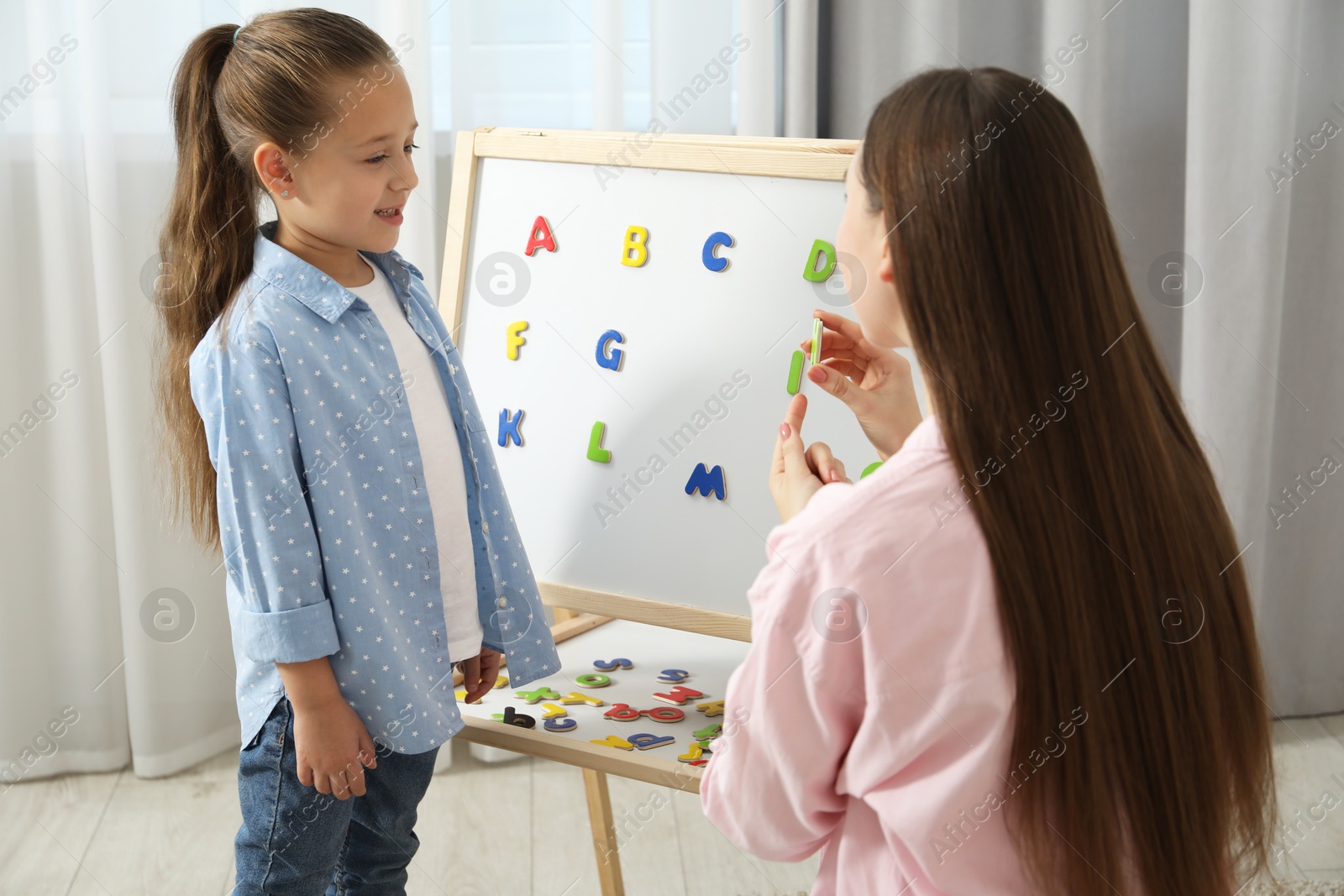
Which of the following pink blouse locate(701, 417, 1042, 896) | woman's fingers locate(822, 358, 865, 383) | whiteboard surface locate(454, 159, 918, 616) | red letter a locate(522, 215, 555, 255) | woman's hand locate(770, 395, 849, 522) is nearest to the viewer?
pink blouse locate(701, 417, 1042, 896)

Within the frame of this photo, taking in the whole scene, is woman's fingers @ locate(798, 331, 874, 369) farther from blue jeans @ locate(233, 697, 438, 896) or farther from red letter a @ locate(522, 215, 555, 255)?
blue jeans @ locate(233, 697, 438, 896)

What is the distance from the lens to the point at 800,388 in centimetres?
127

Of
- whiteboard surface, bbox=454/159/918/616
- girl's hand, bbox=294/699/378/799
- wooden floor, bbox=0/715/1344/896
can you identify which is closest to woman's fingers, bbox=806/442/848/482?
whiteboard surface, bbox=454/159/918/616

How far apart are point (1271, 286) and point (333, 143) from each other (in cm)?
157

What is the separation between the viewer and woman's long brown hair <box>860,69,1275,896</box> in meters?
0.69

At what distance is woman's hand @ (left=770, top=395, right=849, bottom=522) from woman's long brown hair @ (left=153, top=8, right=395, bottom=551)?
515 millimetres

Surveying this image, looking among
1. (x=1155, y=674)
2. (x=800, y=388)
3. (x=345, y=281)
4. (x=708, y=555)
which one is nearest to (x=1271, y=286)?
(x=800, y=388)

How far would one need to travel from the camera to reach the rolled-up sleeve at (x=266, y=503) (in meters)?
0.98

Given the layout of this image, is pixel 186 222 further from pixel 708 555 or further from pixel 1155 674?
pixel 1155 674

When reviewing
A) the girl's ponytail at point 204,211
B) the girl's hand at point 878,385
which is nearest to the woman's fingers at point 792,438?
the girl's hand at point 878,385

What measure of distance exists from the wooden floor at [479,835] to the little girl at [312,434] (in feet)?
2.19

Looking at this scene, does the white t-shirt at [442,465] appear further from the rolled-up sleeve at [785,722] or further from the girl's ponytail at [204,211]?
the rolled-up sleeve at [785,722]

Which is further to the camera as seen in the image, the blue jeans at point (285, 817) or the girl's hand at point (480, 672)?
the girl's hand at point (480, 672)

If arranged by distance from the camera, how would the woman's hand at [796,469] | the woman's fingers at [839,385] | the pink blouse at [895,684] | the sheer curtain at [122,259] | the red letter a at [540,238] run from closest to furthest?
1. the pink blouse at [895,684]
2. the woman's hand at [796,469]
3. the woman's fingers at [839,385]
4. the red letter a at [540,238]
5. the sheer curtain at [122,259]
